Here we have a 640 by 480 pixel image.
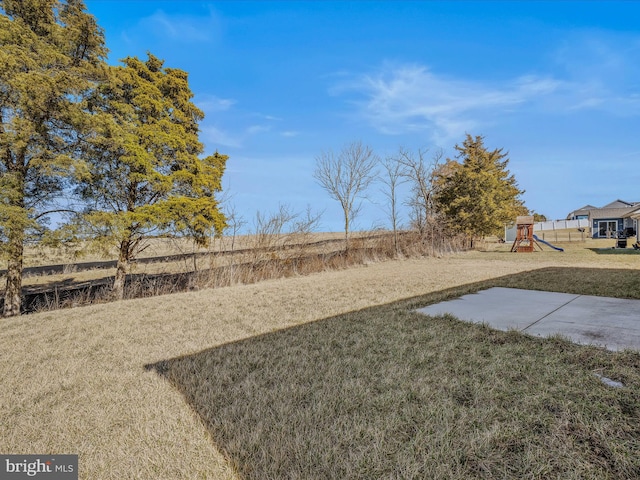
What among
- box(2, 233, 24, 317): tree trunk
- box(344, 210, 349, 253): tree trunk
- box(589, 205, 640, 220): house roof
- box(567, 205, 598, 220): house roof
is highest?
box(567, 205, 598, 220): house roof

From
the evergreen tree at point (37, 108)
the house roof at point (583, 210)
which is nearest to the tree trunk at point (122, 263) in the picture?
the evergreen tree at point (37, 108)

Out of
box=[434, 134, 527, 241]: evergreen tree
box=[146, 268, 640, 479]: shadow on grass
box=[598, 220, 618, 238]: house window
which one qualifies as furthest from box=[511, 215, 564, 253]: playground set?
box=[598, 220, 618, 238]: house window

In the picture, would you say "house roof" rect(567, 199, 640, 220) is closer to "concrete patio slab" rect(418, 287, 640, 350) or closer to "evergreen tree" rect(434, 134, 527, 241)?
"evergreen tree" rect(434, 134, 527, 241)

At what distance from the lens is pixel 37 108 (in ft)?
24.8

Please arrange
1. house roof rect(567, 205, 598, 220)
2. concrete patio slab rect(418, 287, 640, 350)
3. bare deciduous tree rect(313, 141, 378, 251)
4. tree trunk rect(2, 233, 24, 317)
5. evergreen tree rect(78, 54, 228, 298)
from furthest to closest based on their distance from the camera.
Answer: house roof rect(567, 205, 598, 220) → bare deciduous tree rect(313, 141, 378, 251) → evergreen tree rect(78, 54, 228, 298) → tree trunk rect(2, 233, 24, 317) → concrete patio slab rect(418, 287, 640, 350)

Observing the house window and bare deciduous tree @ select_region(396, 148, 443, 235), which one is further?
the house window

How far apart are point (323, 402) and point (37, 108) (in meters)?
10.2

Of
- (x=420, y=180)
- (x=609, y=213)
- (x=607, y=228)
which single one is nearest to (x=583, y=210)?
(x=609, y=213)

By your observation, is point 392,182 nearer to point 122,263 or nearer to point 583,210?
point 122,263

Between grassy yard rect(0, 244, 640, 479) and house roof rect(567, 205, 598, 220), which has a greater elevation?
house roof rect(567, 205, 598, 220)

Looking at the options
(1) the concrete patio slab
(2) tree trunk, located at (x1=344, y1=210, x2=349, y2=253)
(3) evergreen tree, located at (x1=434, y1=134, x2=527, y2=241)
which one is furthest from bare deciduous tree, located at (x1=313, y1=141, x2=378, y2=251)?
(1) the concrete patio slab

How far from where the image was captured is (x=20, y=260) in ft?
26.5

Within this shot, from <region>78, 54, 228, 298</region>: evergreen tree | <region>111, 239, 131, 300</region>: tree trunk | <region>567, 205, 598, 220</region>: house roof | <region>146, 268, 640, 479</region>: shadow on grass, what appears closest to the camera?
<region>146, 268, 640, 479</region>: shadow on grass

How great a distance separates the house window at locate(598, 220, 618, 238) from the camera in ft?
93.5
